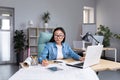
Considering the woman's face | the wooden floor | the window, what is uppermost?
the window

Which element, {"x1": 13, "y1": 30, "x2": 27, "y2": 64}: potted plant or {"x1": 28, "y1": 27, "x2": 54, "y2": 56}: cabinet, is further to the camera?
{"x1": 28, "y1": 27, "x2": 54, "y2": 56}: cabinet

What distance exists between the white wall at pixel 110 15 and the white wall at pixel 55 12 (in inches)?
22.3

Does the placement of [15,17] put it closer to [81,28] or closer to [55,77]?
[81,28]

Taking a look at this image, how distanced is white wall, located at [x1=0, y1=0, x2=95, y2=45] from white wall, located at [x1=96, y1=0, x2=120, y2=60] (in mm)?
567

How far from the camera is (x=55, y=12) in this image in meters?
7.22

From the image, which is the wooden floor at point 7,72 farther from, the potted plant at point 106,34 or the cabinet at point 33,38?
the potted plant at point 106,34

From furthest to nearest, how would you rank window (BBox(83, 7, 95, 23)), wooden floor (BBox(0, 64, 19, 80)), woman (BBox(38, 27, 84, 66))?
1. window (BBox(83, 7, 95, 23))
2. wooden floor (BBox(0, 64, 19, 80))
3. woman (BBox(38, 27, 84, 66))

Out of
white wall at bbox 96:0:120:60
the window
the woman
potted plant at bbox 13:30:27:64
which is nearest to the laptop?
the woman

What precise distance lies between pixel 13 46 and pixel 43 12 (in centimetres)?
180

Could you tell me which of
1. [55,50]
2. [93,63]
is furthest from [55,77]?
[55,50]

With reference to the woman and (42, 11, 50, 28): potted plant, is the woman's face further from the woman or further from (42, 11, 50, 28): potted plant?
(42, 11, 50, 28): potted plant

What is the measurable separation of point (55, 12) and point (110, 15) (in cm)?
236

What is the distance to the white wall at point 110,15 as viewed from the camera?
7.01 metres

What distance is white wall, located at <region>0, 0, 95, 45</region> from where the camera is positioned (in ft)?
21.4
